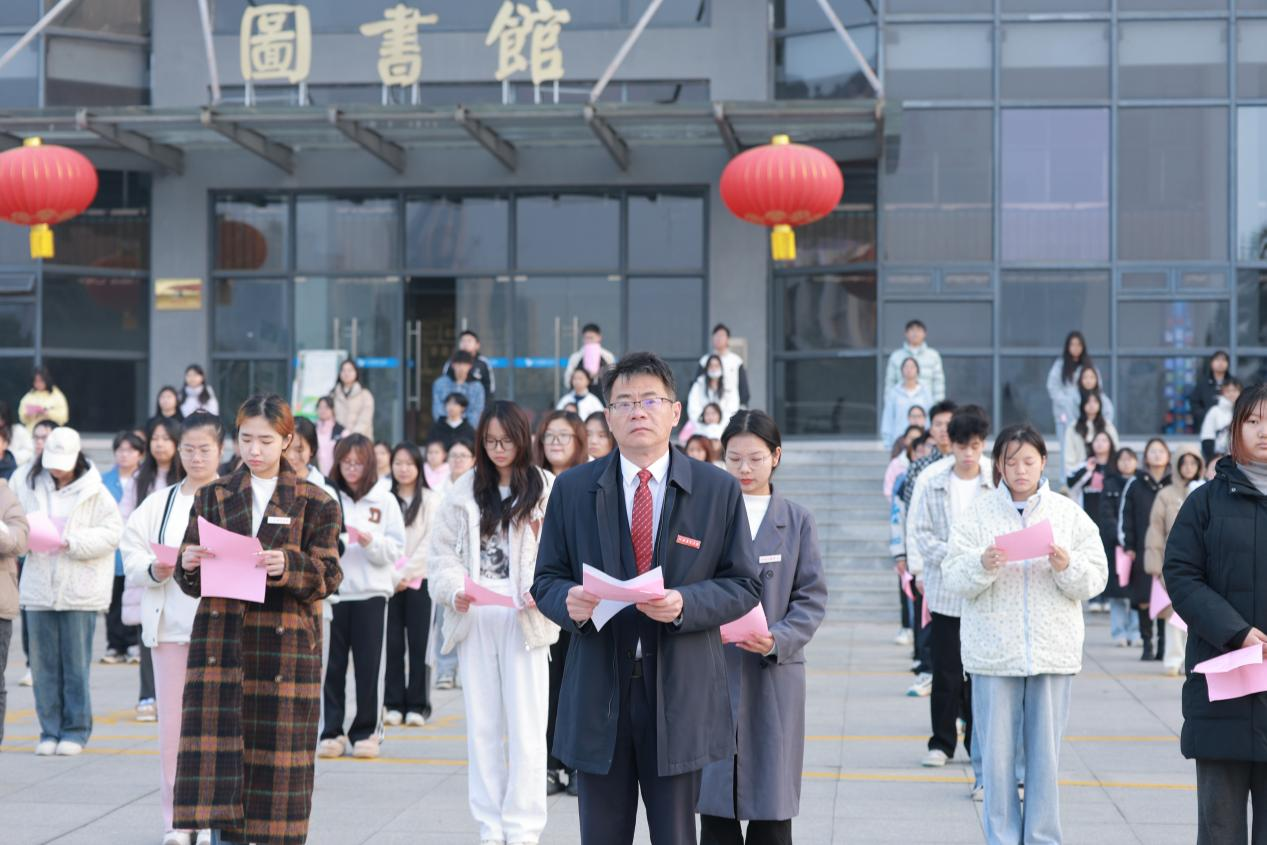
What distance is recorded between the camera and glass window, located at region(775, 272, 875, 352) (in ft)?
65.8

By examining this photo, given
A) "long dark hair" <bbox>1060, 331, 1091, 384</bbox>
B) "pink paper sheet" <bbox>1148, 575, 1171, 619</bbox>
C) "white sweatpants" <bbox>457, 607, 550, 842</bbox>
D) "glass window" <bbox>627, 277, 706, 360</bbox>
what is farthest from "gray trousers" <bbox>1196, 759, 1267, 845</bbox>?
"glass window" <bbox>627, 277, 706, 360</bbox>

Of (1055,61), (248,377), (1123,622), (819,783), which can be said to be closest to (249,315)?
(248,377)

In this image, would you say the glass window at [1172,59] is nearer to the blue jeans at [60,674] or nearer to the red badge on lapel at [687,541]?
the blue jeans at [60,674]

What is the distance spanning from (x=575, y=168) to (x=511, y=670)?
14232mm

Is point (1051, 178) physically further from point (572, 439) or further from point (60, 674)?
point (60, 674)

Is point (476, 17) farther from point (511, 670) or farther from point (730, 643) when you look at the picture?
point (730, 643)

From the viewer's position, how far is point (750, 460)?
240 inches

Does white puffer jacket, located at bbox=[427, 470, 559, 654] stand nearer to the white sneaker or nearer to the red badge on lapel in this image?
the red badge on lapel

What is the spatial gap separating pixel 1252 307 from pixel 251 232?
1297 cm

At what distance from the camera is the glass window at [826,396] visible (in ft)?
65.9

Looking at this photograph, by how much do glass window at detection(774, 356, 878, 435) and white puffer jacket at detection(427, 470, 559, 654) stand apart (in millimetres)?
12947

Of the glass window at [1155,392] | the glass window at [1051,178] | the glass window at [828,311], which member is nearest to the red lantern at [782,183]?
the glass window at [828,311]

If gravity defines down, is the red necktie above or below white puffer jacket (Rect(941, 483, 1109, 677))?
above

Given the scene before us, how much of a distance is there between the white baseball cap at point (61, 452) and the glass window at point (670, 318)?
38.4 feet
